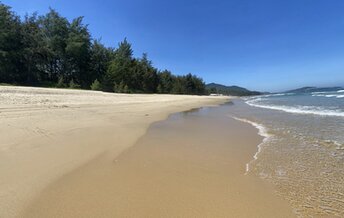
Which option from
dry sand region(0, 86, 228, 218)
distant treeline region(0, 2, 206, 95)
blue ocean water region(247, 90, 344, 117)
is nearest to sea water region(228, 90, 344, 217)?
dry sand region(0, 86, 228, 218)

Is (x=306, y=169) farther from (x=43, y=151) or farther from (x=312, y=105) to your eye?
(x=312, y=105)

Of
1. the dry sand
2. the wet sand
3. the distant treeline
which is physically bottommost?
the wet sand

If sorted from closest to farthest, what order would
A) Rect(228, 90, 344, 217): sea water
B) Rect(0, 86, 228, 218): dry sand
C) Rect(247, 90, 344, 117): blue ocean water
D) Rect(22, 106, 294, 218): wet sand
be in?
1. Rect(22, 106, 294, 218): wet sand
2. Rect(228, 90, 344, 217): sea water
3. Rect(0, 86, 228, 218): dry sand
4. Rect(247, 90, 344, 117): blue ocean water

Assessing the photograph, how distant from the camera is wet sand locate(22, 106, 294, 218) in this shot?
118 inches

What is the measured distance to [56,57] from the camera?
45.0 meters

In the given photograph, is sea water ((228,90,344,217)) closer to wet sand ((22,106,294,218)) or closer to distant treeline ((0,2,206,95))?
wet sand ((22,106,294,218))

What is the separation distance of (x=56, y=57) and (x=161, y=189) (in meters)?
47.9

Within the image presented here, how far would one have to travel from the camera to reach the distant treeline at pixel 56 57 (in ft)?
125

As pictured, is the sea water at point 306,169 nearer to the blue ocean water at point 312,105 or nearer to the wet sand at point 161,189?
the wet sand at point 161,189

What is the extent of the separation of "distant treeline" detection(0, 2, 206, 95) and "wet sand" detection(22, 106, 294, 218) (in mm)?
35740

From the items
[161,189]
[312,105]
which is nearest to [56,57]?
[312,105]


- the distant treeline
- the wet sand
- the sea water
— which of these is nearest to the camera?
the wet sand

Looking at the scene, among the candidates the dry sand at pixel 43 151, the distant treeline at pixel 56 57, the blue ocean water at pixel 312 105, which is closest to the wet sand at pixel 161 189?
the dry sand at pixel 43 151

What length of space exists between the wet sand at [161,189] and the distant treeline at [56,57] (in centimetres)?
3574
